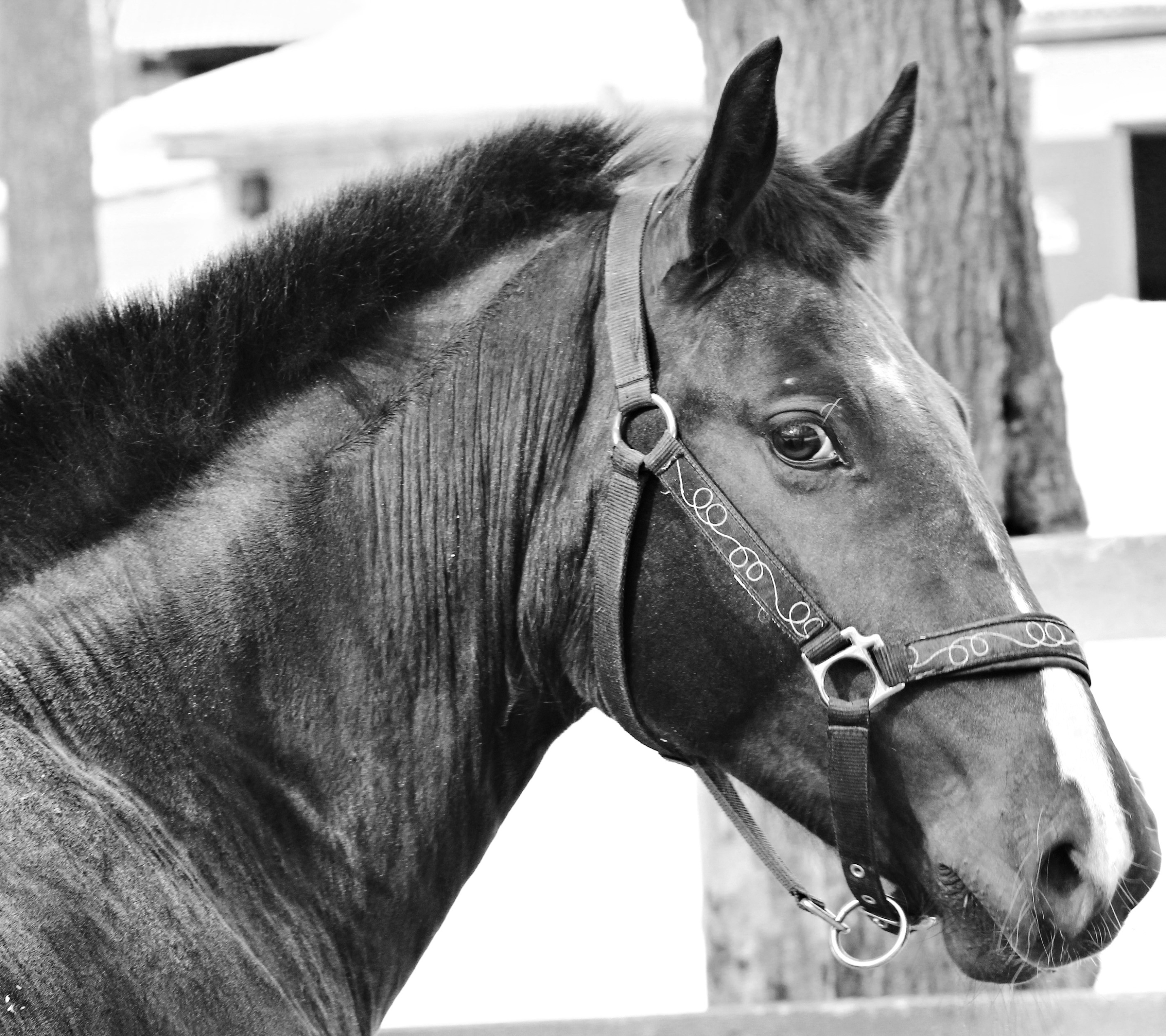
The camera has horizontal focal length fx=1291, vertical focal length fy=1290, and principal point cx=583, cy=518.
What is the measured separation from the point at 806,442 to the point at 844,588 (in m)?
0.21

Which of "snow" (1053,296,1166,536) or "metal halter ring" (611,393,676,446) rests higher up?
"metal halter ring" (611,393,676,446)

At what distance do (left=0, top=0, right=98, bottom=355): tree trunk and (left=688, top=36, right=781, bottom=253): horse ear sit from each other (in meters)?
8.63

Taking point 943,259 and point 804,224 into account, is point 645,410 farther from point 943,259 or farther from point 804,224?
point 943,259

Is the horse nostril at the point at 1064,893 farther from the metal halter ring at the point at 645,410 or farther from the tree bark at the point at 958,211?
the tree bark at the point at 958,211

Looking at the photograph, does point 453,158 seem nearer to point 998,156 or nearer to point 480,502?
point 480,502

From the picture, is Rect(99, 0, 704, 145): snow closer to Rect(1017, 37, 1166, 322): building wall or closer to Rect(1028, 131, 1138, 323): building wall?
Rect(1017, 37, 1166, 322): building wall

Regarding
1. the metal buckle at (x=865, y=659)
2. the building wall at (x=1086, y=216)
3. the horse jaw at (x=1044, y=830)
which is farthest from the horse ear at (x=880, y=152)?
the building wall at (x=1086, y=216)

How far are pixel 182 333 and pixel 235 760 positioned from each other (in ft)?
2.09

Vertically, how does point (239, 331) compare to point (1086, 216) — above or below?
above

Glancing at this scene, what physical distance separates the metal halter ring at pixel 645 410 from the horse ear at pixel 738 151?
0.77ft

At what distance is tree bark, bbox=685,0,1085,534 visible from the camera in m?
3.55

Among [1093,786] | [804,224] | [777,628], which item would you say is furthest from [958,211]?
[1093,786]

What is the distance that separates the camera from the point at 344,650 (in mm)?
1905

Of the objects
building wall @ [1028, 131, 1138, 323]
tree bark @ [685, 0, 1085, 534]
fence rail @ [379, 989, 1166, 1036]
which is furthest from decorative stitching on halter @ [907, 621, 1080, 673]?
building wall @ [1028, 131, 1138, 323]
